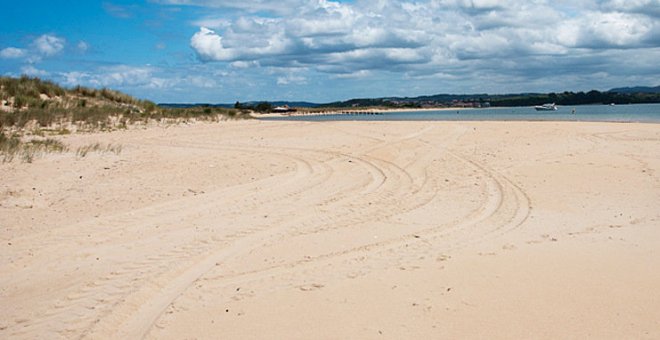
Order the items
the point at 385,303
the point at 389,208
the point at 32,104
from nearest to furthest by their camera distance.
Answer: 1. the point at 385,303
2. the point at 389,208
3. the point at 32,104

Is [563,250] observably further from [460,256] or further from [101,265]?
[101,265]

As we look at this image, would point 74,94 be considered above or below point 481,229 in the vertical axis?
above

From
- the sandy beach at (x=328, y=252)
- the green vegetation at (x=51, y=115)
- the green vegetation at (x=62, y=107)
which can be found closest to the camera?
the sandy beach at (x=328, y=252)

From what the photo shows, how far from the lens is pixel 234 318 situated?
4.15 meters

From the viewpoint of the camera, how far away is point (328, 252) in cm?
575

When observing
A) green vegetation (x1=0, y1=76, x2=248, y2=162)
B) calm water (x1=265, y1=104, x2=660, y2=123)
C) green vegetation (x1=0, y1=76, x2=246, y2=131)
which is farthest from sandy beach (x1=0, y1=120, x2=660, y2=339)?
calm water (x1=265, y1=104, x2=660, y2=123)

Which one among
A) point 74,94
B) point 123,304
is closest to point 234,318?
point 123,304

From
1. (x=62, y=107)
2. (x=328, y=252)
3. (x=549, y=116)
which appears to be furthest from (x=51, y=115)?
(x=549, y=116)

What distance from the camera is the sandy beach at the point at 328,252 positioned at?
4090 millimetres

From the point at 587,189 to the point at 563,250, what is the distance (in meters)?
Answer: 3.85

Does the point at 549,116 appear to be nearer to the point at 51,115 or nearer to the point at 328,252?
the point at 51,115

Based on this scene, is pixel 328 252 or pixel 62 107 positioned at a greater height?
pixel 62 107

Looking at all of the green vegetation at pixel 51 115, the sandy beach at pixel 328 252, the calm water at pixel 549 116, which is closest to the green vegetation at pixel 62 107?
the green vegetation at pixel 51 115

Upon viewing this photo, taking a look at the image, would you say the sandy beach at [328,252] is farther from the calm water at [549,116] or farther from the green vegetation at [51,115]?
the calm water at [549,116]
